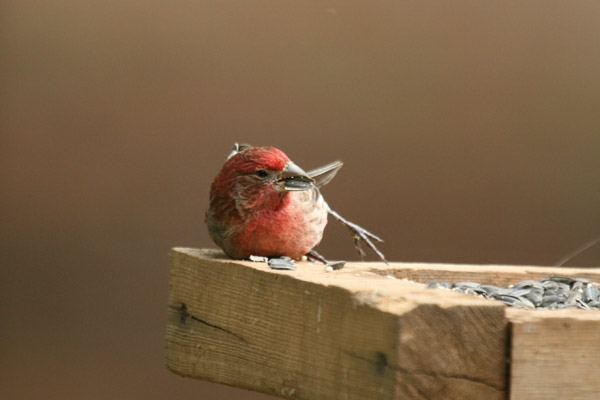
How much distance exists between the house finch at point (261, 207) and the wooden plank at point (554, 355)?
2.72 ft

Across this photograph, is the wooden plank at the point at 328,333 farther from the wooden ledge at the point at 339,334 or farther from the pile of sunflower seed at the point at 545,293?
the pile of sunflower seed at the point at 545,293

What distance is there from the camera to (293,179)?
2.51 metres

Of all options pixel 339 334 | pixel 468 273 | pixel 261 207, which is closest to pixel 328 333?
pixel 339 334

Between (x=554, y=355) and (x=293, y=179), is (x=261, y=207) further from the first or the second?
(x=554, y=355)

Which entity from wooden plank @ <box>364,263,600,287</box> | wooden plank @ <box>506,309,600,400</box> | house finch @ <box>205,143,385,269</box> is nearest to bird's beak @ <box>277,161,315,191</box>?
house finch @ <box>205,143,385,269</box>

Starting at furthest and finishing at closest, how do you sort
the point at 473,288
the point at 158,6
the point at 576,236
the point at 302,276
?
the point at 576,236
the point at 158,6
the point at 473,288
the point at 302,276

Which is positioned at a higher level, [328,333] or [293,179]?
[293,179]

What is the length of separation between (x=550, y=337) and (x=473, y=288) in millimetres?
668

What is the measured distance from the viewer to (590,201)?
4.86m

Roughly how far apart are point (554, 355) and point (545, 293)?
24.8 inches

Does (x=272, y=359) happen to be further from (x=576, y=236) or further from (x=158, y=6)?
(x=576, y=236)

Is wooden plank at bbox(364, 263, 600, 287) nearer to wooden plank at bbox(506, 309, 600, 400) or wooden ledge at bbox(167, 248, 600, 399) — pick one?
wooden ledge at bbox(167, 248, 600, 399)

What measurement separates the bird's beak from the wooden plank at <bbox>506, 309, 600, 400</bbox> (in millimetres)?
781

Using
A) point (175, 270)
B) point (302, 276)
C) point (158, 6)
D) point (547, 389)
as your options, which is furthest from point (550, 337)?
point (158, 6)
